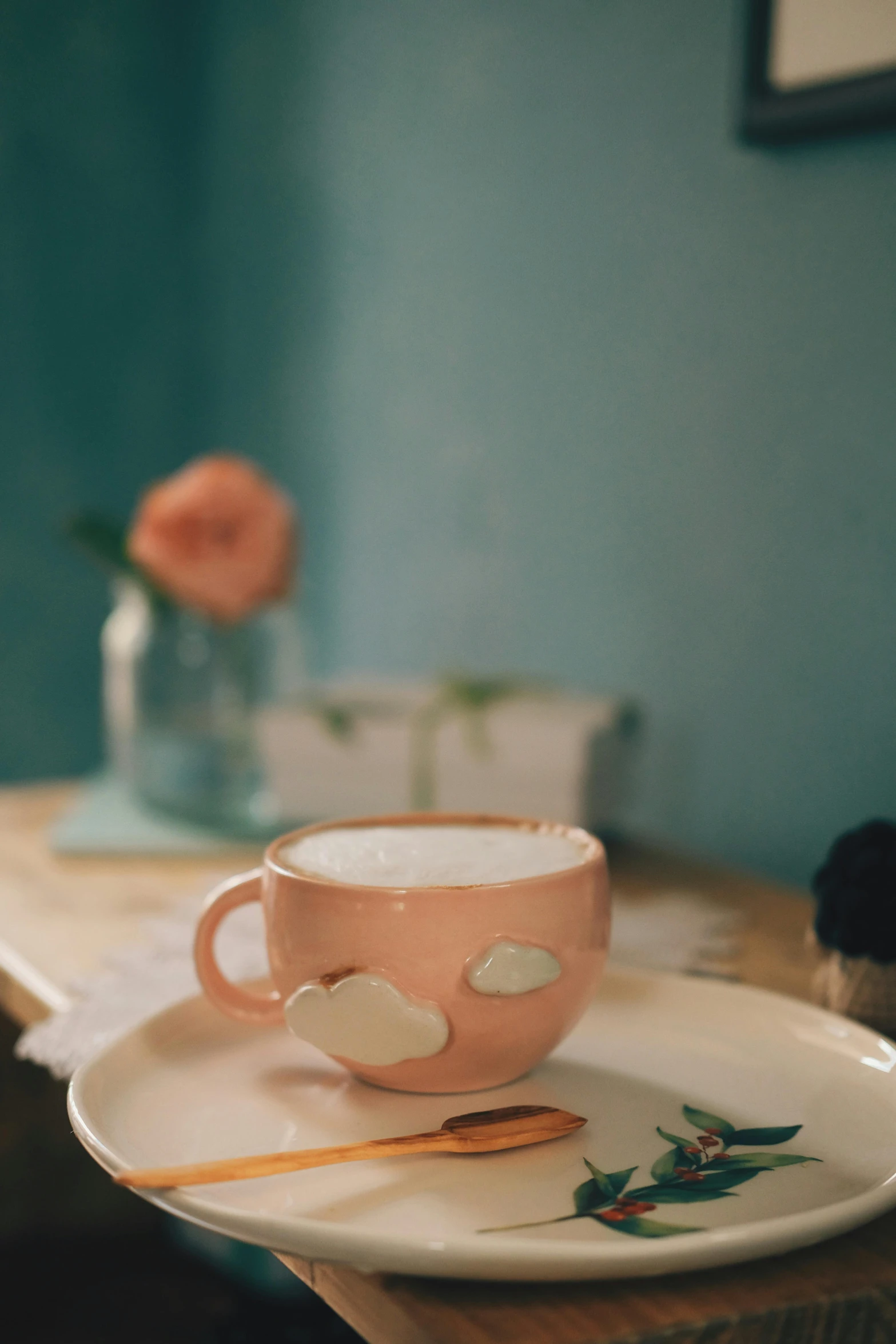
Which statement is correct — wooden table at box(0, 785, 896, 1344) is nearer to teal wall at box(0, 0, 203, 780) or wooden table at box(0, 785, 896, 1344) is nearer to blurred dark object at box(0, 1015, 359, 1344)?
blurred dark object at box(0, 1015, 359, 1344)

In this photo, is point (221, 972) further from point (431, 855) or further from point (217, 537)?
point (217, 537)

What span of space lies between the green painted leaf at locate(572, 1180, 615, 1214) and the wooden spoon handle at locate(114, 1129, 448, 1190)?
5 cm

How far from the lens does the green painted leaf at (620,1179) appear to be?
41 cm

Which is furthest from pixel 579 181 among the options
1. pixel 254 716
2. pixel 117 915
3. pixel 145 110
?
pixel 145 110

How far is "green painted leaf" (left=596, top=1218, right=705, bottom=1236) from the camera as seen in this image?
14.9 inches

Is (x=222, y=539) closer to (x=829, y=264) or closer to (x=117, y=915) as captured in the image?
(x=117, y=915)

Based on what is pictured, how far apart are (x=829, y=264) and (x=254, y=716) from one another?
560 mm

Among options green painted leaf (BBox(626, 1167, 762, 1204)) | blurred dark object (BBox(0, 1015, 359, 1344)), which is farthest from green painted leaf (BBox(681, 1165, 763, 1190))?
blurred dark object (BBox(0, 1015, 359, 1344))

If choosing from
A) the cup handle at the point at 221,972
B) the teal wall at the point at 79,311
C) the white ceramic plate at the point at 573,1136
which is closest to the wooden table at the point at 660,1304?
the white ceramic plate at the point at 573,1136

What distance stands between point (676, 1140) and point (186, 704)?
0.78m

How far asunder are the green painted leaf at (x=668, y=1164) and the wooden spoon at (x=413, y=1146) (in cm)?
3

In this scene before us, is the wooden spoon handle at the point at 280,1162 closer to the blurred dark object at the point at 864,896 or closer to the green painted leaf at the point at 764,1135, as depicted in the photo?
the green painted leaf at the point at 764,1135

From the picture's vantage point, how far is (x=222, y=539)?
3.55 ft

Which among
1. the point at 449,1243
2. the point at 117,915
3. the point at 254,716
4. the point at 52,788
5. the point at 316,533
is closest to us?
the point at 449,1243
